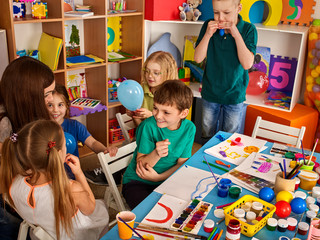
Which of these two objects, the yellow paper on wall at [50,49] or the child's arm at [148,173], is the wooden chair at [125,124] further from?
the yellow paper on wall at [50,49]

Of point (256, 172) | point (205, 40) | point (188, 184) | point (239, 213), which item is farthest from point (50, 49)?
point (239, 213)

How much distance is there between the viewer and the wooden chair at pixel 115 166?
6.19ft

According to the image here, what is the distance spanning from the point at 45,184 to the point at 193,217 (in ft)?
1.98

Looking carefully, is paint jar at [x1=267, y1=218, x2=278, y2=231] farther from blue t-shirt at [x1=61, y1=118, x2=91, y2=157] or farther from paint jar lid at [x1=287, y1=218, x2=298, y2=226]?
blue t-shirt at [x1=61, y1=118, x2=91, y2=157]

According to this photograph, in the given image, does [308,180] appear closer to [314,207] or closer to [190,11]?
[314,207]

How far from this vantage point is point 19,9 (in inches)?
111

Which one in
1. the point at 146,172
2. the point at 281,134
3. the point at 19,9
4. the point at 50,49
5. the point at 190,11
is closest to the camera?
the point at 146,172

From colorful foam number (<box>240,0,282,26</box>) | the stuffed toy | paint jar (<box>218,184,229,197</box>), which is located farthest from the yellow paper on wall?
paint jar (<box>218,184,229,197</box>)

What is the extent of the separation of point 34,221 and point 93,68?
2.08 m

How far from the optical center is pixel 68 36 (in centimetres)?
332

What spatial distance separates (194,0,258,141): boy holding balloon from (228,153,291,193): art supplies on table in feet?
2.88

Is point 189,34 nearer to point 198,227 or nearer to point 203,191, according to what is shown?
point 203,191

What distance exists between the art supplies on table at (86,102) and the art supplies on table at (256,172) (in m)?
1.77

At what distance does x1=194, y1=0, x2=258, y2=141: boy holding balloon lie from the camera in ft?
8.39
